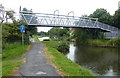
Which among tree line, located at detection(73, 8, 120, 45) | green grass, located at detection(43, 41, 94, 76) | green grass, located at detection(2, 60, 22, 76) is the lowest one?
green grass, located at detection(43, 41, 94, 76)

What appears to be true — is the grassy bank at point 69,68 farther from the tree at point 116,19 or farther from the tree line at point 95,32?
the tree at point 116,19

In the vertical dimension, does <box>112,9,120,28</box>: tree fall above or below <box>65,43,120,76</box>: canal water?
above

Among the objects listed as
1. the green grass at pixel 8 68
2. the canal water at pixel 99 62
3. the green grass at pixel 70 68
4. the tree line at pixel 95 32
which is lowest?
the canal water at pixel 99 62

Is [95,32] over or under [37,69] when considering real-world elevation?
over

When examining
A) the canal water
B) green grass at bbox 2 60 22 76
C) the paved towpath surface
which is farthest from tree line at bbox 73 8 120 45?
green grass at bbox 2 60 22 76

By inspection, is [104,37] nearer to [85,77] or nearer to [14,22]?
[14,22]

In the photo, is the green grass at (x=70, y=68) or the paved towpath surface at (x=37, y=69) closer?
the paved towpath surface at (x=37, y=69)

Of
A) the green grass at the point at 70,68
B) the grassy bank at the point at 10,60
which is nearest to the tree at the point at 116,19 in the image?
the grassy bank at the point at 10,60

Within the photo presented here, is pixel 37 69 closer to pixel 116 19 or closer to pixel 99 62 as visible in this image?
pixel 99 62

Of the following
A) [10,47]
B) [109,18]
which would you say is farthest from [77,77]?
[109,18]

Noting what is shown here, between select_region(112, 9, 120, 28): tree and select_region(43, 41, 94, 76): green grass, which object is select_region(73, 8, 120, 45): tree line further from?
select_region(43, 41, 94, 76): green grass

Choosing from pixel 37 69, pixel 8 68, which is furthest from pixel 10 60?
pixel 37 69

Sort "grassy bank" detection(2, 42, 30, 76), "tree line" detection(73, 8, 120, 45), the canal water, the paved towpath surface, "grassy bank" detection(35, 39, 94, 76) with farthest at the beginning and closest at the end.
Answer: "tree line" detection(73, 8, 120, 45) < the canal water < "grassy bank" detection(2, 42, 30, 76) < "grassy bank" detection(35, 39, 94, 76) < the paved towpath surface

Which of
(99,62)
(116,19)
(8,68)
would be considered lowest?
(99,62)
